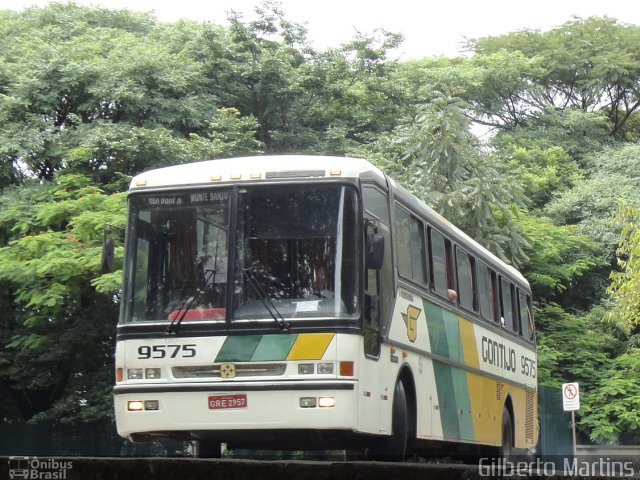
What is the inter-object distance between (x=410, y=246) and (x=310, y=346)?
8.71 ft

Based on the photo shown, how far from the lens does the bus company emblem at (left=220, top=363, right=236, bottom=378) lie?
1067 centimetres

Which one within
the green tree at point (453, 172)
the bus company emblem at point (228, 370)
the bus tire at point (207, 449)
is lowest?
the bus tire at point (207, 449)

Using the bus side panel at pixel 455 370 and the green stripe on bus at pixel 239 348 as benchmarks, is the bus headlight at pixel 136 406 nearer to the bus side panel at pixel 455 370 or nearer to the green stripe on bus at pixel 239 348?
the green stripe on bus at pixel 239 348

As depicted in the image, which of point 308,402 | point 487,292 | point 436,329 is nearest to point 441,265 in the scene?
point 436,329

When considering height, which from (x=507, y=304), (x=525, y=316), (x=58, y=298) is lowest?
(x=507, y=304)

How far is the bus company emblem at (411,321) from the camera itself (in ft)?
40.1

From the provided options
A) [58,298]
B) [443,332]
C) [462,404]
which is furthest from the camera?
[58,298]

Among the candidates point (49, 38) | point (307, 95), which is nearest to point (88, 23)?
point (49, 38)

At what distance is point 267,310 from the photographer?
35.1 feet

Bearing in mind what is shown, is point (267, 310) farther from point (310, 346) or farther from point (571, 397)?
point (571, 397)

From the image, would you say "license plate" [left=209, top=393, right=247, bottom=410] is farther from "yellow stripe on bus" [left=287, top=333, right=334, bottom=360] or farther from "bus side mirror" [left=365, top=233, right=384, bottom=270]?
"bus side mirror" [left=365, top=233, right=384, bottom=270]

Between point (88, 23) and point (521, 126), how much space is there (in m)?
19.2

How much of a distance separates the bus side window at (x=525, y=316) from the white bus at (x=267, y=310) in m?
7.78

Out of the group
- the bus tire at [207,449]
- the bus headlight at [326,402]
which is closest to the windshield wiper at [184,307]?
the bus headlight at [326,402]
